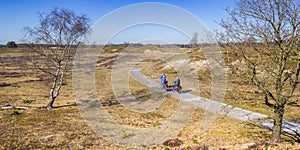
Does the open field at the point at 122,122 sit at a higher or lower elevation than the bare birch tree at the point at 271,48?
lower

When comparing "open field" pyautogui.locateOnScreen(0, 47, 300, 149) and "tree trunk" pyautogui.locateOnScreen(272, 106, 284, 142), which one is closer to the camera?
"tree trunk" pyautogui.locateOnScreen(272, 106, 284, 142)

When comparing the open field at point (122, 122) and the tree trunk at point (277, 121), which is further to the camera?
the open field at point (122, 122)

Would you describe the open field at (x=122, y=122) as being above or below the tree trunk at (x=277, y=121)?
below

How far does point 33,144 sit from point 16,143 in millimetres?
867

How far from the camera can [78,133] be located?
13.2 m

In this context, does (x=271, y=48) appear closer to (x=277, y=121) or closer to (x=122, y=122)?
(x=277, y=121)

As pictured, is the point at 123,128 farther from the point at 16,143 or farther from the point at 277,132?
the point at 277,132

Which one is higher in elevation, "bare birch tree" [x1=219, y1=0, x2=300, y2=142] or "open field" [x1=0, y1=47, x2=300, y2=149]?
"bare birch tree" [x1=219, y1=0, x2=300, y2=142]

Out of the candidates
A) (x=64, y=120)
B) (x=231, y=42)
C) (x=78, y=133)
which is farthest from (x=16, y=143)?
(x=231, y=42)

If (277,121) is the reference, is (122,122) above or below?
below

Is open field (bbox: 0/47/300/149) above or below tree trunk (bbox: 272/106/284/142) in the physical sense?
below

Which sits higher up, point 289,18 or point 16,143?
point 289,18

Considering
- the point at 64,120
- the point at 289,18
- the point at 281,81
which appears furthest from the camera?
the point at 64,120

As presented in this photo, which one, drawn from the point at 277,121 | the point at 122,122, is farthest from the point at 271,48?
the point at 122,122
